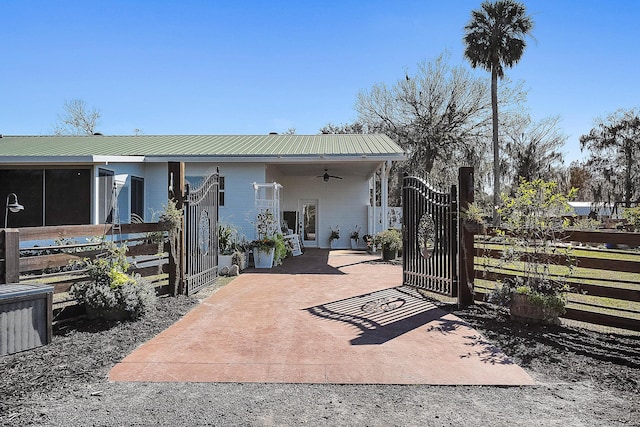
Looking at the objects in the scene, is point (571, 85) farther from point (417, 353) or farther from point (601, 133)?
point (601, 133)

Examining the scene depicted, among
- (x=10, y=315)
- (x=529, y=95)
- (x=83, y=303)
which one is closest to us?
(x=10, y=315)

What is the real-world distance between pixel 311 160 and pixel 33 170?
8.64m

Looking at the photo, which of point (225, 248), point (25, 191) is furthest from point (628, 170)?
point (25, 191)

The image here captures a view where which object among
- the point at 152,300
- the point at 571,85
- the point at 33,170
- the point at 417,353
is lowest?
the point at 417,353

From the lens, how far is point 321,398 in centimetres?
326

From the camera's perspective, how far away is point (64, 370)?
3.79 meters

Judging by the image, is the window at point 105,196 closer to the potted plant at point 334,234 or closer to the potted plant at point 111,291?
the potted plant at point 111,291

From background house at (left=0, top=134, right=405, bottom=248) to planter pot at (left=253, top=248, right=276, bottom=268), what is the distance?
6.47 feet

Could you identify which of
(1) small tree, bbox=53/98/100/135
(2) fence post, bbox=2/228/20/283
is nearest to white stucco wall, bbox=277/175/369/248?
(2) fence post, bbox=2/228/20/283

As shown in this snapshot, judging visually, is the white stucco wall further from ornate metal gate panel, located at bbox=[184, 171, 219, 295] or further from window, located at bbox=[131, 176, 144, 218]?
ornate metal gate panel, located at bbox=[184, 171, 219, 295]

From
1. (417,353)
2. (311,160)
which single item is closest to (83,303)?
(417,353)

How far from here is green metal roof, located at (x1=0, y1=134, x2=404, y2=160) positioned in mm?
13070

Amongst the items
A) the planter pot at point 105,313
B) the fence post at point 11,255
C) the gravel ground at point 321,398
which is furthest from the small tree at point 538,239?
the fence post at point 11,255

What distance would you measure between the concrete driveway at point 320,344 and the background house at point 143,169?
228 inches
